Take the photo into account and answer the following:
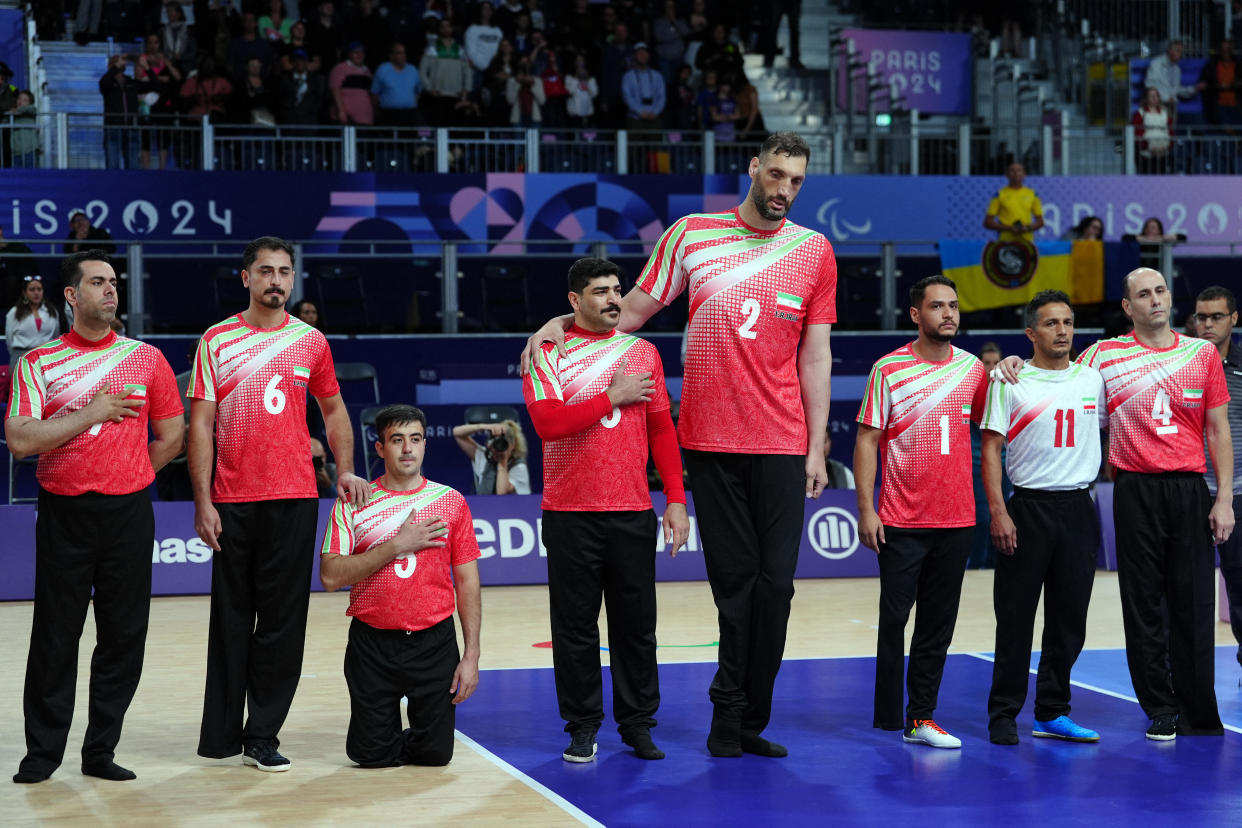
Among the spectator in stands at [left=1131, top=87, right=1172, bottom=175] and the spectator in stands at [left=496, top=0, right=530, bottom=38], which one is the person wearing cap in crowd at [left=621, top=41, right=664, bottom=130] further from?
the spectator in stands at [left=1131, top=87, right=1172, bottom=175]

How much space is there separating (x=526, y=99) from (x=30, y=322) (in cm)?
685

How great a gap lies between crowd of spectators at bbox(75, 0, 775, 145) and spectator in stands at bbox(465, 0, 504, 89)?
2cm

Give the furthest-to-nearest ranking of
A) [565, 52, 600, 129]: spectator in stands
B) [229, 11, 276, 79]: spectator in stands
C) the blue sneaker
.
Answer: [565, 52, 600, 129]: spectator in stands < [229, 11, 276, 79]: spectator in stands < the blue sneaker

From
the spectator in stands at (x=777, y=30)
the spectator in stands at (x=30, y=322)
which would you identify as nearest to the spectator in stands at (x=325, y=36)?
the spectator in stands at (x=30, y=322)

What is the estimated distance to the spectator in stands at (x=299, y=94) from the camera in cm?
1742

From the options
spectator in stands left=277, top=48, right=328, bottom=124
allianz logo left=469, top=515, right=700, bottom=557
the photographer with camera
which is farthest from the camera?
spectator in stands left=277, top=48, right=328, bottom=124

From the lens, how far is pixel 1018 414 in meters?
7.36

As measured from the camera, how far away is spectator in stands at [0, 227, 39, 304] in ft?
49.9

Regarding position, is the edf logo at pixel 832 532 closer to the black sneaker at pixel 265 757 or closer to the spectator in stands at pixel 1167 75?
the black sneaker at pixel 265 757

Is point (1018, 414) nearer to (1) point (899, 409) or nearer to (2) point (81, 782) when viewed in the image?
(1) point (899, 409)

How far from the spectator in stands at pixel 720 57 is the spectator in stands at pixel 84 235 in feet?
26.3


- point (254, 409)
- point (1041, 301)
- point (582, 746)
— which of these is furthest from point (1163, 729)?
point (254, 409)

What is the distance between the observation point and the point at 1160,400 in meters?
7.39

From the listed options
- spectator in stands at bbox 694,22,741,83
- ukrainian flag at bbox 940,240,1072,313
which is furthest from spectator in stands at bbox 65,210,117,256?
ukrainian flag at bbox 940,240,1072,313
